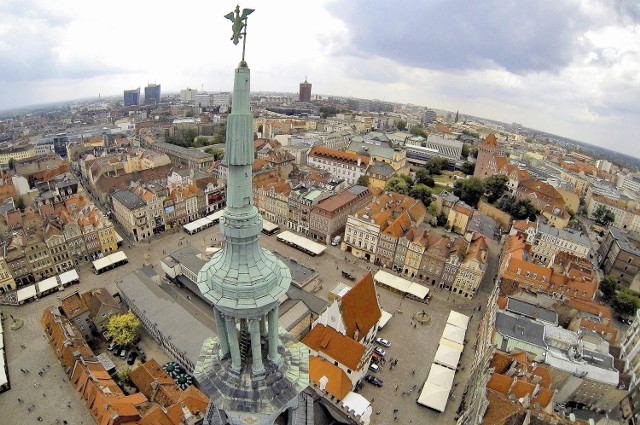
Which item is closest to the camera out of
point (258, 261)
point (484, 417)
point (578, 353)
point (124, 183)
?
point (258, 261)

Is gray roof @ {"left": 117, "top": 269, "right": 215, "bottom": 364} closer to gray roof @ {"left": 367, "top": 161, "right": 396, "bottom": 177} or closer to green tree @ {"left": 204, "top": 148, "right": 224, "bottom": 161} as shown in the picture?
gray roof @ {"left": 367, "top": 161, "right": 396, "bottom": 177}

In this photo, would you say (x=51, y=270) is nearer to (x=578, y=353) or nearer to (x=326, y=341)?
(x=326, y=341)

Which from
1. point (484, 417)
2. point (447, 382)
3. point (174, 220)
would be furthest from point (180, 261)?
point (484, 417)

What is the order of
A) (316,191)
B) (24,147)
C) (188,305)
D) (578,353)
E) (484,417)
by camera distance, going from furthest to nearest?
(24,147) < (316,191) < (188,305) < (578,353) < (484,417)

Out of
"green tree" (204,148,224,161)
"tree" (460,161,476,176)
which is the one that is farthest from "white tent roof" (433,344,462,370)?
"green tree" (204,148,224,161)

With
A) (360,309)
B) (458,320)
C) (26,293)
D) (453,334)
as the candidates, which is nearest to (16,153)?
(26,293)

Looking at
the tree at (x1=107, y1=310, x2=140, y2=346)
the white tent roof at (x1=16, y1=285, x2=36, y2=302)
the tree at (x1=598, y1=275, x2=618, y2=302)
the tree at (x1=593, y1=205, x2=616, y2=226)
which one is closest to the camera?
the tree at (x1=107, y1=310, x2=140, y2=346)

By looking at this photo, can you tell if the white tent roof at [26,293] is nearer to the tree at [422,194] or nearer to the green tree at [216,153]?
the green tree at [216,153]
